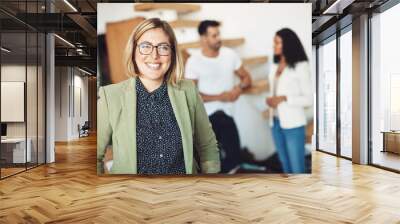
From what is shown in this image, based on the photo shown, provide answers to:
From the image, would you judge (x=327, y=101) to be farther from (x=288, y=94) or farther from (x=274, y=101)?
(x=274, y=101)

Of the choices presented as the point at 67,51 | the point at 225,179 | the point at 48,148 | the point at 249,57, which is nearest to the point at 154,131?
the point at 225,179

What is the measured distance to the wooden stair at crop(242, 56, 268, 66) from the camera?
668cm

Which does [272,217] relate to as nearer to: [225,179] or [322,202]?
[322,202]

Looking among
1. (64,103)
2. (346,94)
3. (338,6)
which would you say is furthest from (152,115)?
(64,103)

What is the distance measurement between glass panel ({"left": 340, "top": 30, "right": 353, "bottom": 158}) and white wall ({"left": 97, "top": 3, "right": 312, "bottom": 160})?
3108mm

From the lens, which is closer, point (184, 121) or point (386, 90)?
point (184, 121)

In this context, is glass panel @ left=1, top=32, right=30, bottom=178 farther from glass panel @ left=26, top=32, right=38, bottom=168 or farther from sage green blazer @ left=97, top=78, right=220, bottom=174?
sage green blazer @ left=97, top=78, right=220, bottom=174

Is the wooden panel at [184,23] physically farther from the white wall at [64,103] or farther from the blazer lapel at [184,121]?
the white wall at [64,103]

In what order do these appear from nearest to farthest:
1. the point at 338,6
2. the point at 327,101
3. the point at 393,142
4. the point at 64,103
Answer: the point at 338,6, the point at 393,142, the point at 327,101, the point at 64,103

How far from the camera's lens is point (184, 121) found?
649 cm

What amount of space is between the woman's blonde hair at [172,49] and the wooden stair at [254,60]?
110 cm

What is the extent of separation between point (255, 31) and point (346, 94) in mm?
4110

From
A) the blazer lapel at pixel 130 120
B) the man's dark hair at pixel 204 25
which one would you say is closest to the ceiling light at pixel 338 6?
the man's dark hair at pixel 204 25

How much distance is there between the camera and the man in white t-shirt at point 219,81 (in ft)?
21.9
